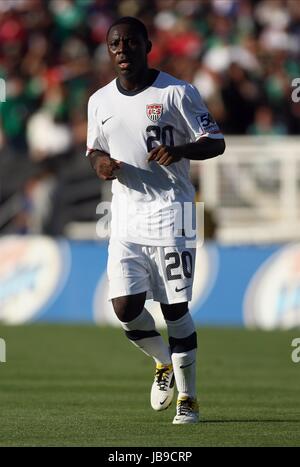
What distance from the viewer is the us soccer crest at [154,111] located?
8883mm

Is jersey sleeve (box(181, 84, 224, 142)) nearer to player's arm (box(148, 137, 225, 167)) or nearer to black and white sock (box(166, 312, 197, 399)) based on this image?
player's arm (box(148, 137, 225, 167))

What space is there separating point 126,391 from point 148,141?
2995mm

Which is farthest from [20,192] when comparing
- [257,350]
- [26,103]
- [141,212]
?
[141,212]

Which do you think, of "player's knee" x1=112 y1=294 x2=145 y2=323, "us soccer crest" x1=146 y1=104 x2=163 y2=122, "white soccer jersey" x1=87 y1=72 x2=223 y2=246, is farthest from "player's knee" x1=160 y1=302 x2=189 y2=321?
"us soccer crest" x1=146 y1=104 x2=163 y2=122

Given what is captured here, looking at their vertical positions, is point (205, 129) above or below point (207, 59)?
below

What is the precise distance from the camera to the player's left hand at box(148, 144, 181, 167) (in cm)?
852

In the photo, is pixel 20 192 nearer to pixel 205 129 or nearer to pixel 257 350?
pixel 257 350

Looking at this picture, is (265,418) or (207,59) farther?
(207,59)

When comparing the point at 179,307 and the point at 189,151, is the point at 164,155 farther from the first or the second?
the point at 179,307

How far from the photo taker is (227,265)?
59.7ft

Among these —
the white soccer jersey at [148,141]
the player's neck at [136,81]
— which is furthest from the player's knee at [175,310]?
the player's neck at [136,81]

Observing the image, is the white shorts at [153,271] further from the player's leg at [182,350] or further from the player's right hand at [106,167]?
the player's right hand at [106,167]
